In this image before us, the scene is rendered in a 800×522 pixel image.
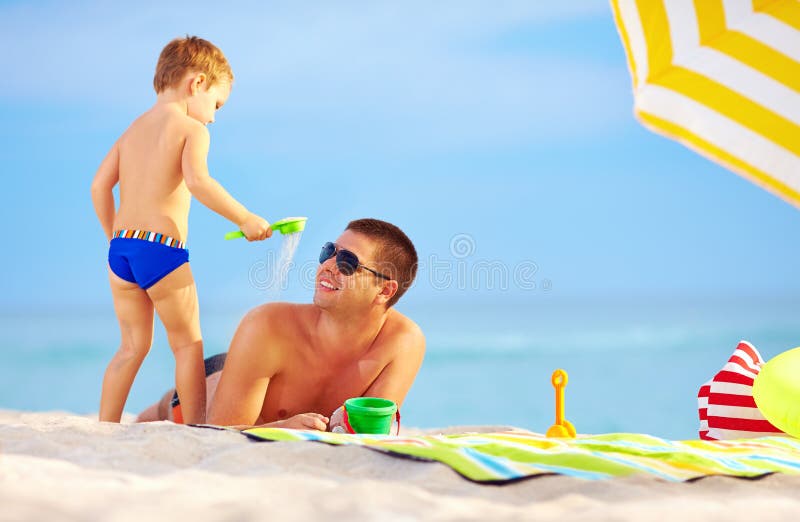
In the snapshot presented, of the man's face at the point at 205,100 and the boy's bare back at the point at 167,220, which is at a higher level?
the man's face at the point at 205,100

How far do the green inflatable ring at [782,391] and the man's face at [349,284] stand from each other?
5.78 ft

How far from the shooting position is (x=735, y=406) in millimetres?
4027

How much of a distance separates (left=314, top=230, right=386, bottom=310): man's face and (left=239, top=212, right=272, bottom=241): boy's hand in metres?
0.30

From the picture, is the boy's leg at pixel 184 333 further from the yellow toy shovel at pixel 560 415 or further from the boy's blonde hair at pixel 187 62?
the yellow toy shovel at pixel 560 415

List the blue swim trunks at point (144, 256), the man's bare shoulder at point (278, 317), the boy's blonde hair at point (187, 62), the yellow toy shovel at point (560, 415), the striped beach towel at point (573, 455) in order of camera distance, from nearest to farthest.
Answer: the striped beach towel at point (573, 455)
the yellow toy shovel at point (560, 415)
the man's bare shoulder at point (278, 317)
the blue swim trunks at point (144, 256)
the boy's blonde hair at point (187, 62)

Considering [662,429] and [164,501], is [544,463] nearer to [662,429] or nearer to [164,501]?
[164,501]

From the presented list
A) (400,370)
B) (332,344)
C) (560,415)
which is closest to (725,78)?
(560,415)

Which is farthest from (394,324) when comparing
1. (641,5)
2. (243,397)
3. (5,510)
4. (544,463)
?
(5,510)

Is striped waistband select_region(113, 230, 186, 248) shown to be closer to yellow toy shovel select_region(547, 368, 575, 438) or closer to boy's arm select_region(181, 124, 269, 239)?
boy's arm select_region(181, 124, 269, 239)

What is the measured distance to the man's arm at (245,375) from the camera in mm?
3424

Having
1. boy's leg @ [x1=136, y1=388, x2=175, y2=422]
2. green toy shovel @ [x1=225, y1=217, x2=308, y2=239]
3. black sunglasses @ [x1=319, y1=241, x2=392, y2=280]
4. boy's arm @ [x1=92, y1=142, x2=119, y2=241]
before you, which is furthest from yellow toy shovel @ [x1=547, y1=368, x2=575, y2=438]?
boy's arm @ [x1=92, y1=142, x2=119, y2=241]

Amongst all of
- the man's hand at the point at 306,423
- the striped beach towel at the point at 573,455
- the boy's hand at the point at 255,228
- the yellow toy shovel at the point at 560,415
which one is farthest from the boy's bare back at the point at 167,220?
the yellow toy shovel at the point at 560,415

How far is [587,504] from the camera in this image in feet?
6.24

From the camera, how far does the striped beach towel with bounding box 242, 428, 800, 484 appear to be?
219 centimetres
